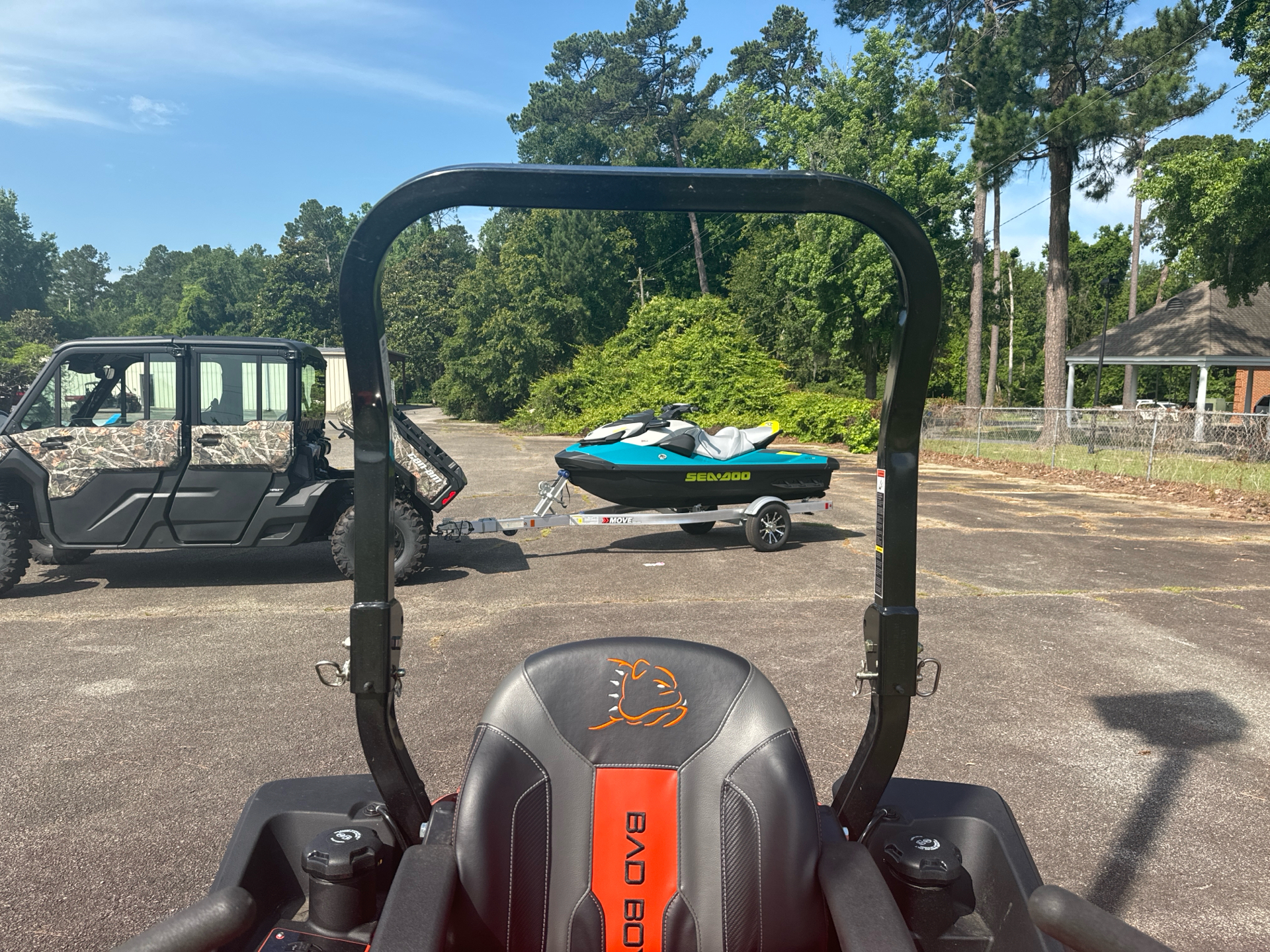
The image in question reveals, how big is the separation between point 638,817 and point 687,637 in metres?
4.48

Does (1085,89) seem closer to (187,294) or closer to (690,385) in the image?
(690,385)

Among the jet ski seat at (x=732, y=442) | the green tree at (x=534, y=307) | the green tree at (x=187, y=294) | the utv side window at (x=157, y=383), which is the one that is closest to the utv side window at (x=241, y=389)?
the utv side window at (x=157, y=383)

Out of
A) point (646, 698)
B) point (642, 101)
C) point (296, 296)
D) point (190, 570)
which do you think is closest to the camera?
point (646, 698)

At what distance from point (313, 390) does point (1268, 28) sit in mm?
17400

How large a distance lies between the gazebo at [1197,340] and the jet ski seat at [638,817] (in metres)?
27.7

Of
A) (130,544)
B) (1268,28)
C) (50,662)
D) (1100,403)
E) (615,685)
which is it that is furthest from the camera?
(1100,403)

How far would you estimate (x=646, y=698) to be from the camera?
1.99 metres

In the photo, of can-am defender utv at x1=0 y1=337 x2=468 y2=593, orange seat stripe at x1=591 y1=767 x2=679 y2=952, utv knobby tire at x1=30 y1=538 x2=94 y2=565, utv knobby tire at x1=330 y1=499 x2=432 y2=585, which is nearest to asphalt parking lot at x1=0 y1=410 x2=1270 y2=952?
utv knobby tire at x1=30 y1=538 x2=94 y2=565

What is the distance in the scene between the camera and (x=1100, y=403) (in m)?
46.1

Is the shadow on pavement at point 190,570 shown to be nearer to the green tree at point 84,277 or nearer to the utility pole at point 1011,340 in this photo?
the utility pole at point 1011,340

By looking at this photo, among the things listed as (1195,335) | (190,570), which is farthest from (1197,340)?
(190,570)

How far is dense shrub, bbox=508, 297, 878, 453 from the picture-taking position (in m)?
24.8

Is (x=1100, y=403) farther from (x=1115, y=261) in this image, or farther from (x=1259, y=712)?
(x=1259, y=712)

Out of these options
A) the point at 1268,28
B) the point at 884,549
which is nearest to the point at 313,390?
the point at 884,549
